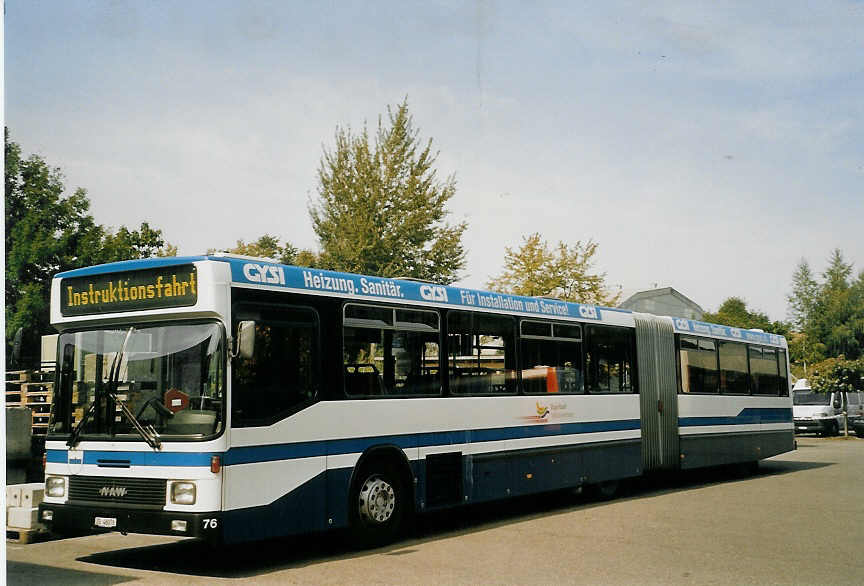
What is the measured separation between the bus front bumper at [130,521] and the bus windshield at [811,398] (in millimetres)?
33849

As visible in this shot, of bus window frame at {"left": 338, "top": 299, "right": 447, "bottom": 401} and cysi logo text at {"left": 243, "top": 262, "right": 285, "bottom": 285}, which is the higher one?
cysi logo text at {"left": 243, "top": 262, "right": 285, "bottom": 285}

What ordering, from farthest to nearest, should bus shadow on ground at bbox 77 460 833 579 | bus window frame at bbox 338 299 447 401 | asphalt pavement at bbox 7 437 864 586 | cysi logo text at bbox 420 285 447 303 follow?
cysi logo text at bbox 420 285 447 303 → bus window frame at bbox 338 299 447 401 → bus shadow on ground at bbox 77 460 833 579 → asphalt pavement at bbox 7 437 864 586

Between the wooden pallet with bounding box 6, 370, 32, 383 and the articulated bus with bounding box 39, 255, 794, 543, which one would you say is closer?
the articulated bus with bounding box 39, 255, 794, 543

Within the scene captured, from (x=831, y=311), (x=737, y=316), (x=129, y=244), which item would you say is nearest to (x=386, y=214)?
(x=129, y=244)

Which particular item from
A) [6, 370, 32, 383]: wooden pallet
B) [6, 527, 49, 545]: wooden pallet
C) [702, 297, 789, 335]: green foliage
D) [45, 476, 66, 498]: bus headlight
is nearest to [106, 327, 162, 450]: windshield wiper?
[45, 476, 66, 498]: bus headlight

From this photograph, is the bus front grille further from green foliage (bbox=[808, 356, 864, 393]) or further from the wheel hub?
green foliage (bbox=[808, 356, 864, 393])

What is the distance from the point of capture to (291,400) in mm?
9508

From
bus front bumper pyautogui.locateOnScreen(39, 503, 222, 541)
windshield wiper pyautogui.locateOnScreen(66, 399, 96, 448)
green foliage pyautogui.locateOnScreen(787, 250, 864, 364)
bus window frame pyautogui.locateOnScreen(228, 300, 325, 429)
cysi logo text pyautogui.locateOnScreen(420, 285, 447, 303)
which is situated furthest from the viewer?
green foliage pyautogui.locateOnScreen(787, 250, 864, 364)

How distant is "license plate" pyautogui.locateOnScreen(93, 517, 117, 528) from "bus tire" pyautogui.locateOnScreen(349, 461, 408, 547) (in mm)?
2462

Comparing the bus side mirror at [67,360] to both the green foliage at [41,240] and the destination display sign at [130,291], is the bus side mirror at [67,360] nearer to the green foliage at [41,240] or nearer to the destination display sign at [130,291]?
the destination display sign at [130,291]

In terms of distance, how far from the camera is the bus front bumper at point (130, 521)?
8430mm

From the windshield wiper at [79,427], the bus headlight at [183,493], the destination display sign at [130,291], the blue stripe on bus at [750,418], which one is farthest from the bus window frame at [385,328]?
the blue stripe on bus at [750,418]

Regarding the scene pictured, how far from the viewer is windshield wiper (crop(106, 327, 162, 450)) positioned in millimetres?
8711

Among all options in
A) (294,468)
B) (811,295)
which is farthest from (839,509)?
(811,295)
